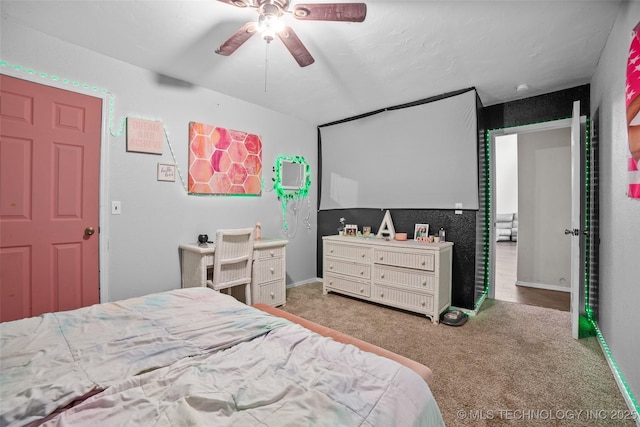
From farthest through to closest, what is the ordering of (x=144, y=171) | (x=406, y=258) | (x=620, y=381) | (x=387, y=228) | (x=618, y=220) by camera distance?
(x=387, y=228)
(x=406, y=258)
(x=144, y=171)
(x=618, y=220)
(x=620, y=381)

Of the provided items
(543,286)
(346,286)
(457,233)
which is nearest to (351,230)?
(346,286)

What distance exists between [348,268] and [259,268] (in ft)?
3.72

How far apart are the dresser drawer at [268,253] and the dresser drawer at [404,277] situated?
1126 mm

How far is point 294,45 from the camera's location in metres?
1.93

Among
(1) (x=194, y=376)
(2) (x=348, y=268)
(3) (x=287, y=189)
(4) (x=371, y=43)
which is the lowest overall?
(2) (x=348, y=268)

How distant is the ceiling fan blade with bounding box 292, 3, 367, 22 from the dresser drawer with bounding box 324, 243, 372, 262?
95.6 inches

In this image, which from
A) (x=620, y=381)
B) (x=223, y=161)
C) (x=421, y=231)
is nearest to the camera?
(x=620, y=381)

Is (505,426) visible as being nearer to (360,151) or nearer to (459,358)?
(459,358)

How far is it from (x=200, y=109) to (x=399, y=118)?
7.80 feet

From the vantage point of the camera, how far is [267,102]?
12.0ft

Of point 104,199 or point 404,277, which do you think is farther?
point 404,277

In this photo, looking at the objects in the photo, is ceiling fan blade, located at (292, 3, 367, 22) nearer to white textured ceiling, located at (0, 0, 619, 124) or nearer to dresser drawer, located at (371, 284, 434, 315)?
white textured ceiling, located at (0, 0, 619, 124)

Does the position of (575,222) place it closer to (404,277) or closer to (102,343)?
(404,277)

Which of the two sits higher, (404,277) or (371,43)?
(371,43)
